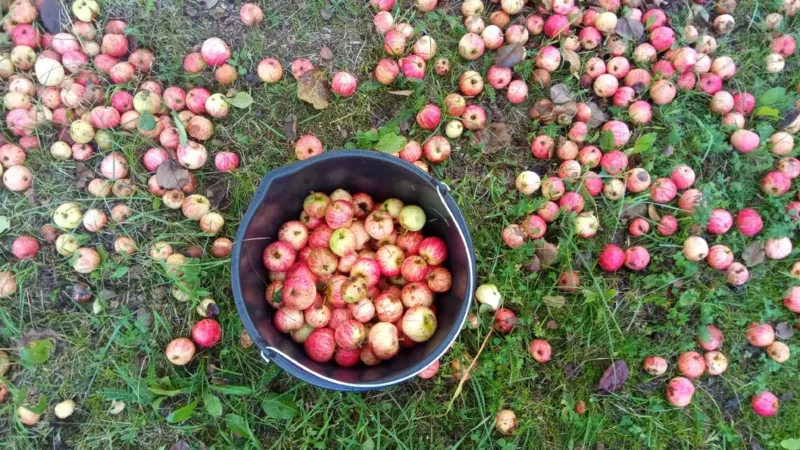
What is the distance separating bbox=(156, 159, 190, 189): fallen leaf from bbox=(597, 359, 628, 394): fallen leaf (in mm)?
3146

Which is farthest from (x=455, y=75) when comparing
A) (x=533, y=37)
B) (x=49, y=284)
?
(x=49, y=284)

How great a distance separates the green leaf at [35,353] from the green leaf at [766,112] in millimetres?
5230

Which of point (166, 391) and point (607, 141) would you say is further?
point (607, 141)

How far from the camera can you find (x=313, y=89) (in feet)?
11.9

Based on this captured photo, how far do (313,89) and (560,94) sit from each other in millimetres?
1815

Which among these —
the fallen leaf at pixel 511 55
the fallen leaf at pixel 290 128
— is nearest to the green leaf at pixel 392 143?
the fallen leaf at pixel 290 128

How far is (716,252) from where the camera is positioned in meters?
3.50

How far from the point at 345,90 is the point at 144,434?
8.84 feet

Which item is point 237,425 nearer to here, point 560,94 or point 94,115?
point 94,115

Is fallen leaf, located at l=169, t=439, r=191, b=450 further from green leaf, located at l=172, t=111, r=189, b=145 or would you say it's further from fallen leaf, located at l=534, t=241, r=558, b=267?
fallen leaf, located at l=534, t=241, r=558, b=267

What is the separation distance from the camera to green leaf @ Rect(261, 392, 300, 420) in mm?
3250

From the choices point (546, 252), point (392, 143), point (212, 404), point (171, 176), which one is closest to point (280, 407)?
point (212, 404)

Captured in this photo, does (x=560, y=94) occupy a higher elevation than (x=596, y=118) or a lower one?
higher

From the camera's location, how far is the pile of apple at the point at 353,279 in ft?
9.53
